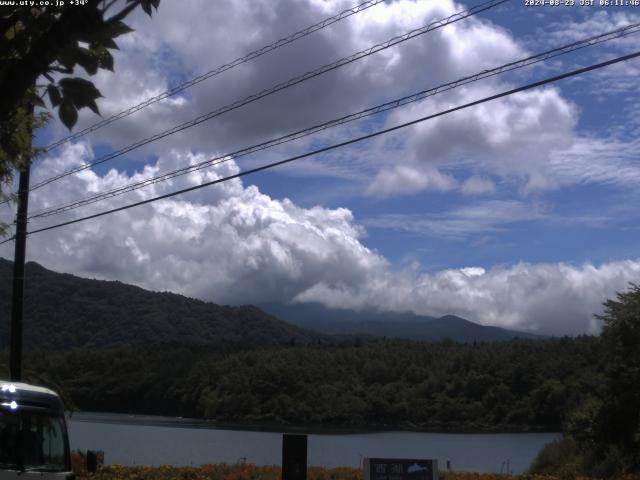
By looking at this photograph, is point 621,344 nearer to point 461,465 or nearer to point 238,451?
point 461,465

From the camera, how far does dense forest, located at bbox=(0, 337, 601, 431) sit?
5253cm

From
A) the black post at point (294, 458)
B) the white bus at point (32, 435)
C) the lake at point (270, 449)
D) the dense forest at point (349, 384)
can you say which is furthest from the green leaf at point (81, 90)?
the dense forest at point (349, 384)

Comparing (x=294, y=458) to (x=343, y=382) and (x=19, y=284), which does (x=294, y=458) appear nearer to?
(x=19, y=284)

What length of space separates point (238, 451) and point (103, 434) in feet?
40.4

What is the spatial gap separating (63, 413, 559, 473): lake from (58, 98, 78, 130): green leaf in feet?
67.1

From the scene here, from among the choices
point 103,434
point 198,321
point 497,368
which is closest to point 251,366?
point 497,368

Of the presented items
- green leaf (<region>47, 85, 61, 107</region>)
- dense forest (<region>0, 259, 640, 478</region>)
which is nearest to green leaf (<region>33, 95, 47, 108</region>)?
green leaf (<region>47, 85, 61, 107</region>)

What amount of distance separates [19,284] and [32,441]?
309 inches

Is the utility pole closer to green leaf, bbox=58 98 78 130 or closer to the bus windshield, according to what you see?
the bus windshield

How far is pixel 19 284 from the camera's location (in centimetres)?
1980

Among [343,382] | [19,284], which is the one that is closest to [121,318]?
[343,382]

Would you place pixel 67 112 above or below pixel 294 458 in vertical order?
above

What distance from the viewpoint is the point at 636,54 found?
36.0 feet

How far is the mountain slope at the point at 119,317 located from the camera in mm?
87250
